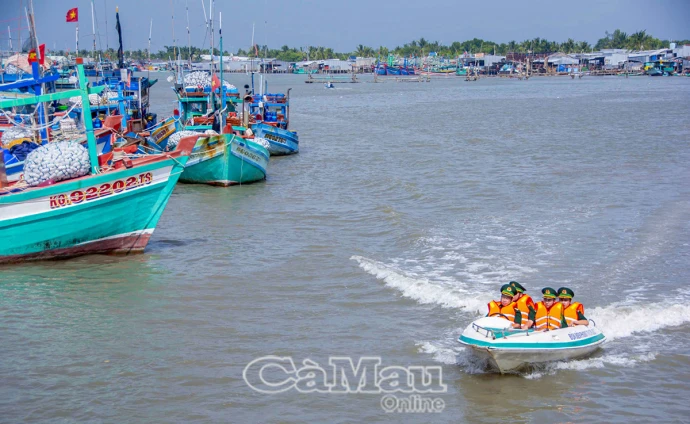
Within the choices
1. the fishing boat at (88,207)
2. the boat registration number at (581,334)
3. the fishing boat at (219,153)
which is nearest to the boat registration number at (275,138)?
the fishing boat at (219,153)

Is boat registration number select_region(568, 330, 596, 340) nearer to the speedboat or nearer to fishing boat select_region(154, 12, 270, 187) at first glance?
A: the speedboat

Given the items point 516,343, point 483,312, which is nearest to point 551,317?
point 516,343

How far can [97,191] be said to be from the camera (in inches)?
637

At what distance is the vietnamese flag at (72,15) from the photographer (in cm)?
1939

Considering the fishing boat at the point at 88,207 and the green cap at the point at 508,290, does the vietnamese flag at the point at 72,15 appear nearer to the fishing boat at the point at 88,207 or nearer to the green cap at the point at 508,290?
the fishing boat at the point at 88,207

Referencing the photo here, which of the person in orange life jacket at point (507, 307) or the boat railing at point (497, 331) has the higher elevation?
the person in orange life jacket at point (507, 307)

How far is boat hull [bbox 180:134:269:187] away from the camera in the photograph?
26328 millimetres

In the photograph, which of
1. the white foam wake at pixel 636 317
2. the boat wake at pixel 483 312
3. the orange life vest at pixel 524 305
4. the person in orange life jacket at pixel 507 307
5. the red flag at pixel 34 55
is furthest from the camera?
the red flag at pixel 34 55

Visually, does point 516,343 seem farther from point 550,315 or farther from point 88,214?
point 88,214

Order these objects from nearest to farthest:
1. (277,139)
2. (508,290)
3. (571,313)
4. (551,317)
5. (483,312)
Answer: (508,290), (551,317), (571,313), (483,312), (277,139)

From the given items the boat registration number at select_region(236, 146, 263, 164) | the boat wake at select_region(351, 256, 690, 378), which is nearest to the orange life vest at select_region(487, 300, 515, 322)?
the boat wake at select_region(351, 256, 690, 378)

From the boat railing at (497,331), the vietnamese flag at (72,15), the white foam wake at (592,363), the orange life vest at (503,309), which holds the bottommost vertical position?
the white foam wake at (592,363)

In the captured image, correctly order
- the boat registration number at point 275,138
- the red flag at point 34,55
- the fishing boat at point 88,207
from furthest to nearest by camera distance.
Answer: the boat registration number at point 275,138
the red flag at point 34,55
the fishing boat at point 88,207

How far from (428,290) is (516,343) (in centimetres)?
442
